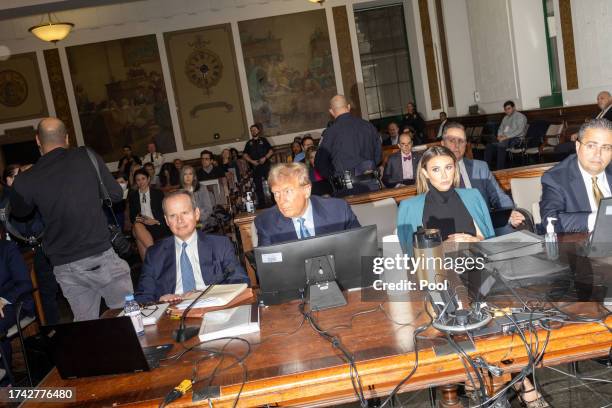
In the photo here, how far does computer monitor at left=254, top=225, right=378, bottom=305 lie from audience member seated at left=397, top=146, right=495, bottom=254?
0.95m

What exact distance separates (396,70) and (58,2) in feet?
28.2

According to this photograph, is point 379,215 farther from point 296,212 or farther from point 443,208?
point 296,212

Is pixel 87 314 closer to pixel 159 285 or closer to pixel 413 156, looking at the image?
pixel 159 285

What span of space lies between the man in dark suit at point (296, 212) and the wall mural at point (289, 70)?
11.9 m

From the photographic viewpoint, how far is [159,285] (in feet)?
10.4

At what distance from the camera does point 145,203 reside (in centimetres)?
733

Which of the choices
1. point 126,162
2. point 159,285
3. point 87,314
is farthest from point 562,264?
point 126,162

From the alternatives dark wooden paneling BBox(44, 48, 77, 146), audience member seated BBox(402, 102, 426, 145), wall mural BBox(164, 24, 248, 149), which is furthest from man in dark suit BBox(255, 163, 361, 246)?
dark wooden paneling BBox(44, 48, 77, 146)

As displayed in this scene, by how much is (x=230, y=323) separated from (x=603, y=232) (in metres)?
1.45

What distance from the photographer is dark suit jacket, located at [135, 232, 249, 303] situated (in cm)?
312

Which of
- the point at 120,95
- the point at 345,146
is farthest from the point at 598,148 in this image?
the point at 120,95

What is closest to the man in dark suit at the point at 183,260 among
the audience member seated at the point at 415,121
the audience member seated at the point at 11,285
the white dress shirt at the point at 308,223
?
the white dress shirt at the point at 308,223

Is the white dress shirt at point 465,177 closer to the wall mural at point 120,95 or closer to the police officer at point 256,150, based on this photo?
the police officer at point 256,150

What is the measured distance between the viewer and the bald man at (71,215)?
3.67 metres
